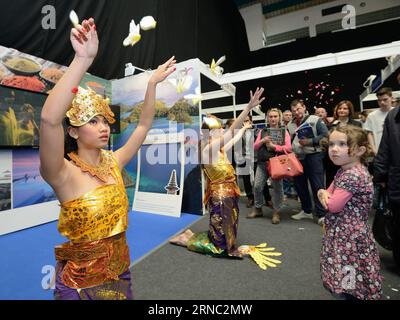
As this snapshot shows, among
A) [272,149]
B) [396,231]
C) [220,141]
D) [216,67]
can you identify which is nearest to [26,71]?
[220,141]

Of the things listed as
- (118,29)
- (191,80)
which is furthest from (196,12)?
(191,80)

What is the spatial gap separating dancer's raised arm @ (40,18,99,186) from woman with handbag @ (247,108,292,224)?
287 cm

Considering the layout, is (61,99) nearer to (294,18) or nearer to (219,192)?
(219,192)

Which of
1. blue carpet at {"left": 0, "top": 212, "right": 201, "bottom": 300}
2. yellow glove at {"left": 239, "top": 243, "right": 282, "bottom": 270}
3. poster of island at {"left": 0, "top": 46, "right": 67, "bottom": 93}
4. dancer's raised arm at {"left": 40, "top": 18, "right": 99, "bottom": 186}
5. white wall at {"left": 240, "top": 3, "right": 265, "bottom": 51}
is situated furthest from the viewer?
white wall at {"left": 240, "top": 3, "right": 265, "bottom": 51}

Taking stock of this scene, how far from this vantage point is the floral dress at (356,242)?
1.41m

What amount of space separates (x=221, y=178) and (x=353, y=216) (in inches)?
45.0

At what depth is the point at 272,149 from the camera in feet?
10.8

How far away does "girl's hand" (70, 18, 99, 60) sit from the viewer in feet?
2.24

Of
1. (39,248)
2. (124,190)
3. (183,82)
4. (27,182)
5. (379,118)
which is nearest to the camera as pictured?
(124,190)

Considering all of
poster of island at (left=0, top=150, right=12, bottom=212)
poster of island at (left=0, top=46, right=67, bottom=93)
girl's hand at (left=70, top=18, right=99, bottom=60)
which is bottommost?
poster of island at (left=0, top=150, right=12, bottom=212)

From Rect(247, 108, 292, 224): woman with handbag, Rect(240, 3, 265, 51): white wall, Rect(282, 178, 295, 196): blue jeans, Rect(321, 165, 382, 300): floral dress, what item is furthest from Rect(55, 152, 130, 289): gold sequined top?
Rect(240, 3, 265, 51): white wall

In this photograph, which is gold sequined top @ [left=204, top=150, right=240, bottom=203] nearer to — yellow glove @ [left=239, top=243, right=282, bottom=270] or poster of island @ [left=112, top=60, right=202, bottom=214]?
yellow glove @ [left=239, top=243, right=282, bottom=270]

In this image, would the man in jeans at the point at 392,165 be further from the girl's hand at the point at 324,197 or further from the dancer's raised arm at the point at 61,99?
the dancer's raised arm at the point at 61,99

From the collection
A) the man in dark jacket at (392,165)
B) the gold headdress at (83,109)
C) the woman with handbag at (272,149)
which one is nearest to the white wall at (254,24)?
the woman with handbag at (272,149)
